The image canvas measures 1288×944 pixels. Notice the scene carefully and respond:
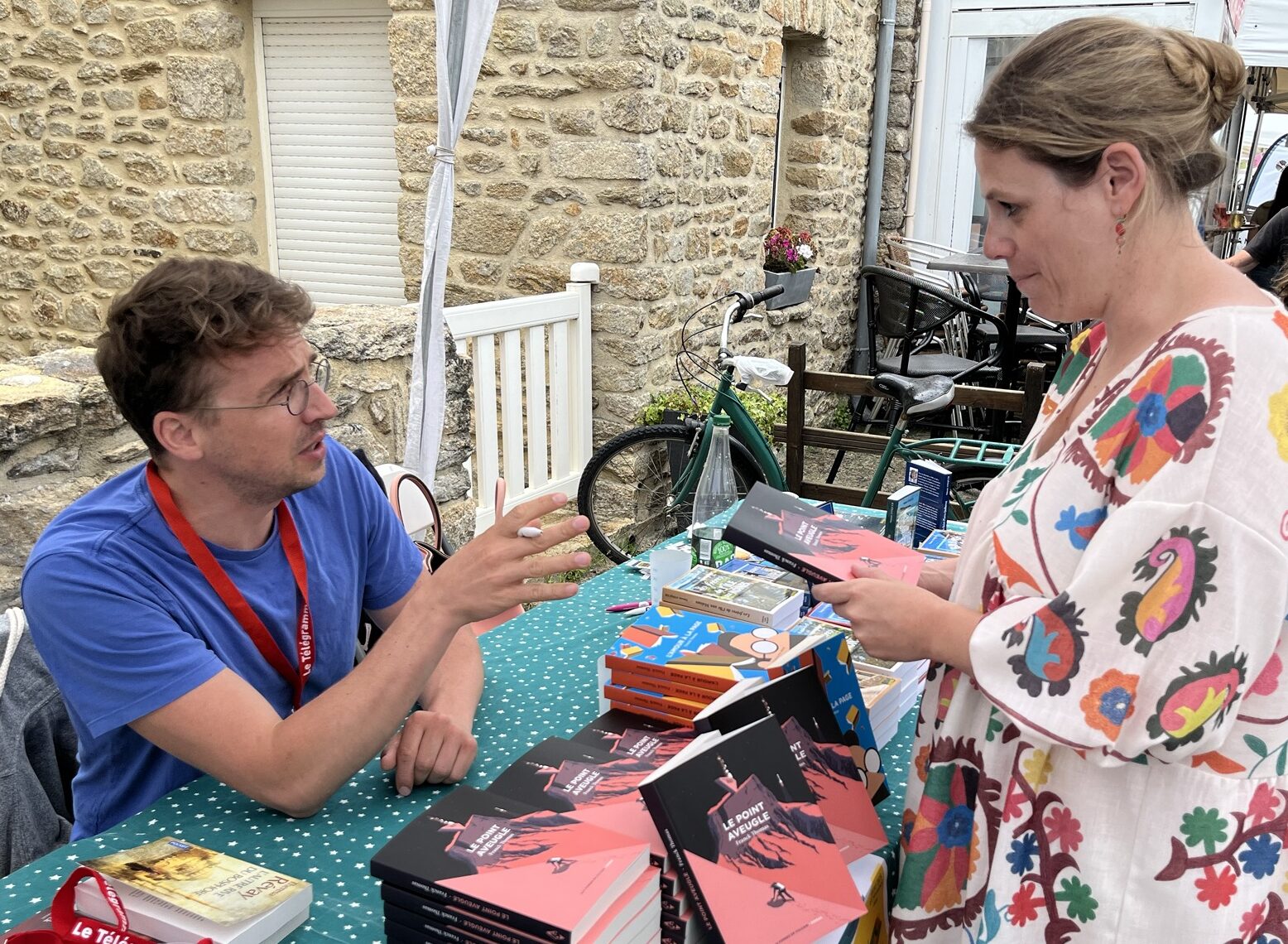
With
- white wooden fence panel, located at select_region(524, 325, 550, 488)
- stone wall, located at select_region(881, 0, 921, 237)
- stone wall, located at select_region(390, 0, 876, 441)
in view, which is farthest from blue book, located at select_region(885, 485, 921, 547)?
stone wall, located at select_region(881, 0, 921, 237)

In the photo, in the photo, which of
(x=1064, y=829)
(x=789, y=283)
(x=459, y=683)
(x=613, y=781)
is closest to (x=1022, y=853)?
(x=1064, y=829)

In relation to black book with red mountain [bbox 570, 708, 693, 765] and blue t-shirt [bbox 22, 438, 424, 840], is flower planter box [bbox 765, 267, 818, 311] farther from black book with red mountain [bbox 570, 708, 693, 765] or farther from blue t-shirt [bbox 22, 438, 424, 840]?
black book with red mountain [bbox 570, 708, 693, 765]

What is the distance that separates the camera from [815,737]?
52.4 inches

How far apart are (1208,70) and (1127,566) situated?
1.79ft

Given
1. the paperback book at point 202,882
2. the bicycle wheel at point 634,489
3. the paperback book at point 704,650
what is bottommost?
the bicycle wheel at point 634,489

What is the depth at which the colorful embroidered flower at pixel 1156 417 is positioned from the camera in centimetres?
99

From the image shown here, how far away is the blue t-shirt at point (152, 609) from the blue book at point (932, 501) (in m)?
1.17

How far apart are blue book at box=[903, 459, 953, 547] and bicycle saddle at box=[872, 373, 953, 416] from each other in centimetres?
194

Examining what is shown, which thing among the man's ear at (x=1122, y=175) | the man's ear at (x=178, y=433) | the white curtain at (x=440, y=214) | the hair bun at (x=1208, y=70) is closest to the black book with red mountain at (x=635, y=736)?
the man's ear at (x=178, y=433)

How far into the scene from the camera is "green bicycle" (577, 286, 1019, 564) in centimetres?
427

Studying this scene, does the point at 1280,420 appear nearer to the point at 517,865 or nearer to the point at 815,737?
the point at 815,737

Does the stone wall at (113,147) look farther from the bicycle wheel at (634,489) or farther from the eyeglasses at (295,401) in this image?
the eyeglasses at (295,401)

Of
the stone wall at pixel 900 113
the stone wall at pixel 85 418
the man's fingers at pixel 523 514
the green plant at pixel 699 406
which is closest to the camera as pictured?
the man's fingers at pixel 523 514

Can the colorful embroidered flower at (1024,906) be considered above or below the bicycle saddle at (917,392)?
above
